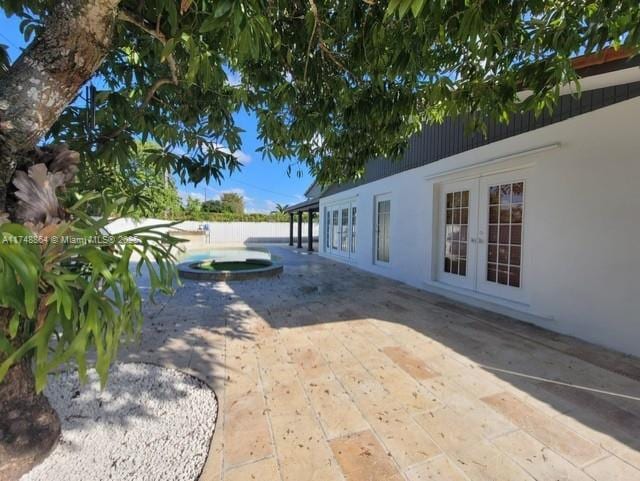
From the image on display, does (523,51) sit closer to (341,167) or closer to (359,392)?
(341,167)

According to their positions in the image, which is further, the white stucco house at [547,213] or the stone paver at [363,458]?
the white stucco house at [547,213]

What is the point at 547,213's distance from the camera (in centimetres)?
414

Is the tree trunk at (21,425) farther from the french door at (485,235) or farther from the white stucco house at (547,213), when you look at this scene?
the french door at (485,235)

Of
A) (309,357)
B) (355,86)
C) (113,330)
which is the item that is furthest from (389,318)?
(113,330)

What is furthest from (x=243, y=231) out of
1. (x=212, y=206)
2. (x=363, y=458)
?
(x=363, y=458)

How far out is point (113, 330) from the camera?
1130 millimetres

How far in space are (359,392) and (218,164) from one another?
7.51 feet

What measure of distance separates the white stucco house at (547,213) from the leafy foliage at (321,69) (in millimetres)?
1280

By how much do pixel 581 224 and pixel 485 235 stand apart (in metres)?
1.51

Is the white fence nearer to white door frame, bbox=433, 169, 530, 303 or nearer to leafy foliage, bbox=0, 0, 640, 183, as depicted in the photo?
white door frame, bbox=433, 169, 530, 303

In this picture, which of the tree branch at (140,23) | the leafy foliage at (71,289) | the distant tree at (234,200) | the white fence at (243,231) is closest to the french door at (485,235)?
the tree branch at (140,23)

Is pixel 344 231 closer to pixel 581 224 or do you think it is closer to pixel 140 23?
pixel 581 224

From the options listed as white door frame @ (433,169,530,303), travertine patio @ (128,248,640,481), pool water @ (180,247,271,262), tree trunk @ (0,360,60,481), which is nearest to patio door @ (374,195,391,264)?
white door frame @ (433,169,530,303)

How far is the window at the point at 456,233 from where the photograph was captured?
5.70m
